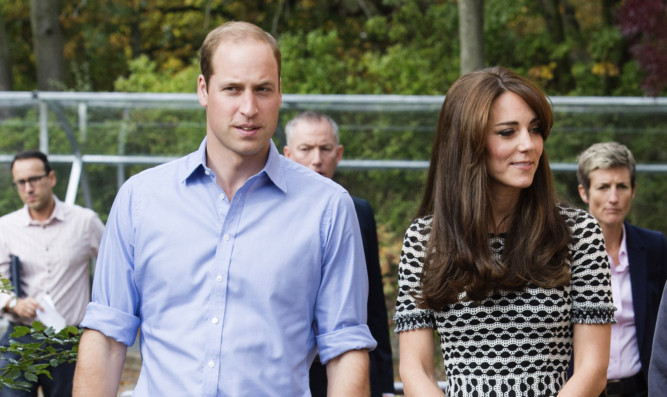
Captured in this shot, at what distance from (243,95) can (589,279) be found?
47.0 inches

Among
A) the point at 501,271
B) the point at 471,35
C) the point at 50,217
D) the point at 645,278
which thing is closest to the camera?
the point at 501,271

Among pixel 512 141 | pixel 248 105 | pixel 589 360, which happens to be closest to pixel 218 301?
pixel 248 105

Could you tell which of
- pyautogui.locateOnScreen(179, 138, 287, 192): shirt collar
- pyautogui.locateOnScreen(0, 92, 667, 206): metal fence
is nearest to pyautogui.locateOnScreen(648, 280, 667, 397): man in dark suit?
pyautogui.locateOnScreen(179, 138, 287, 192): shirt collar

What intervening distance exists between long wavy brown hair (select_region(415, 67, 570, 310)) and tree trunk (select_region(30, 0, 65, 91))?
13.5 m

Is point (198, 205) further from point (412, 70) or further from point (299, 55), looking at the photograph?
point (299, 55)

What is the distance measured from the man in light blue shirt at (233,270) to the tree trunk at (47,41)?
1346 centimetres

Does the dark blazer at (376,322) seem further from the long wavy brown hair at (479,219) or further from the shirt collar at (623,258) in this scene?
the long wavy brown hair at (479,219)

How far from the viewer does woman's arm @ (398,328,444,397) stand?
289 cm

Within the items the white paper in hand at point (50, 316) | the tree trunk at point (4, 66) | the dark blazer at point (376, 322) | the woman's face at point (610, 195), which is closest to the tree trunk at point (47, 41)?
the tree trunk at point (4, 66)

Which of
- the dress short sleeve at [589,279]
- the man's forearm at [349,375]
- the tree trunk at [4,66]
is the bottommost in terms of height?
the man's forearm at [349,375]

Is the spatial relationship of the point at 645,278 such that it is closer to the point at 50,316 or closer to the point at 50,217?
the point at 50,316

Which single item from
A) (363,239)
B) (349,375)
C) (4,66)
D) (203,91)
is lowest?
(349,375)

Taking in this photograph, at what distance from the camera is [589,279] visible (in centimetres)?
290

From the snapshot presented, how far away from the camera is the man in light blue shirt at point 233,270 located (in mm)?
2648
